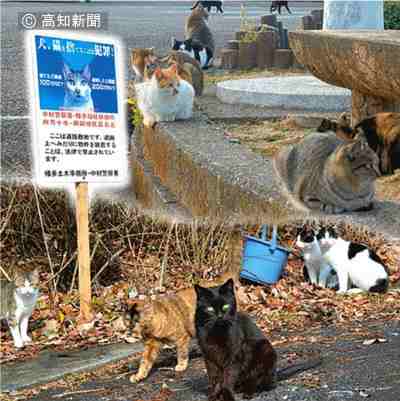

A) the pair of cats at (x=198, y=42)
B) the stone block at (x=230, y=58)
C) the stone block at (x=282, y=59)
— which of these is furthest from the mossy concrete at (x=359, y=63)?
the pair of cats at (x=198, y=42)

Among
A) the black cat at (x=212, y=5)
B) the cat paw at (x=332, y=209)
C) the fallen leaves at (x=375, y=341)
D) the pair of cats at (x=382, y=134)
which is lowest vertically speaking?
the black cat at (x=212, y=5)

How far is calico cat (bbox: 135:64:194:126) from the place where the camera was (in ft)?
35.4

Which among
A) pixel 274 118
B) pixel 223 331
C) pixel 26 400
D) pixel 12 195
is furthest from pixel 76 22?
pixel 274 118

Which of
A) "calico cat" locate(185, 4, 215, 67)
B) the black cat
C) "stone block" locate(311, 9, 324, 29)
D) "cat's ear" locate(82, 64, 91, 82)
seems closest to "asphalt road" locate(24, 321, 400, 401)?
"cat's ear" locate(82, 64, 91, 82)

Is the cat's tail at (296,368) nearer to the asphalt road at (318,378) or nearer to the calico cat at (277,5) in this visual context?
the asphalt road at (318,378)

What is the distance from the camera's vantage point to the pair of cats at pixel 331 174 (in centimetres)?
680

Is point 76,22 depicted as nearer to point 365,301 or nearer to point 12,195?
point 12,195

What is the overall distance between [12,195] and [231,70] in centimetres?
1035

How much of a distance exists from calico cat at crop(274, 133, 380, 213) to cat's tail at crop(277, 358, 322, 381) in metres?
2.04

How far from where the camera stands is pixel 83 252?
266 inches

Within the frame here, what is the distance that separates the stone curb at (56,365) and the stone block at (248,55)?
12.2 metres

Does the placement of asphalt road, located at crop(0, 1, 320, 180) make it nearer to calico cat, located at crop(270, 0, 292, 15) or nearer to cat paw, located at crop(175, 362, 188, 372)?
calico cat, located at crop(270, 0, 292, 15)

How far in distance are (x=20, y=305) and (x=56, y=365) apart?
0.87 m

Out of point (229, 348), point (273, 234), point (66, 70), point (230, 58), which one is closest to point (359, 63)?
point (273, 234)
